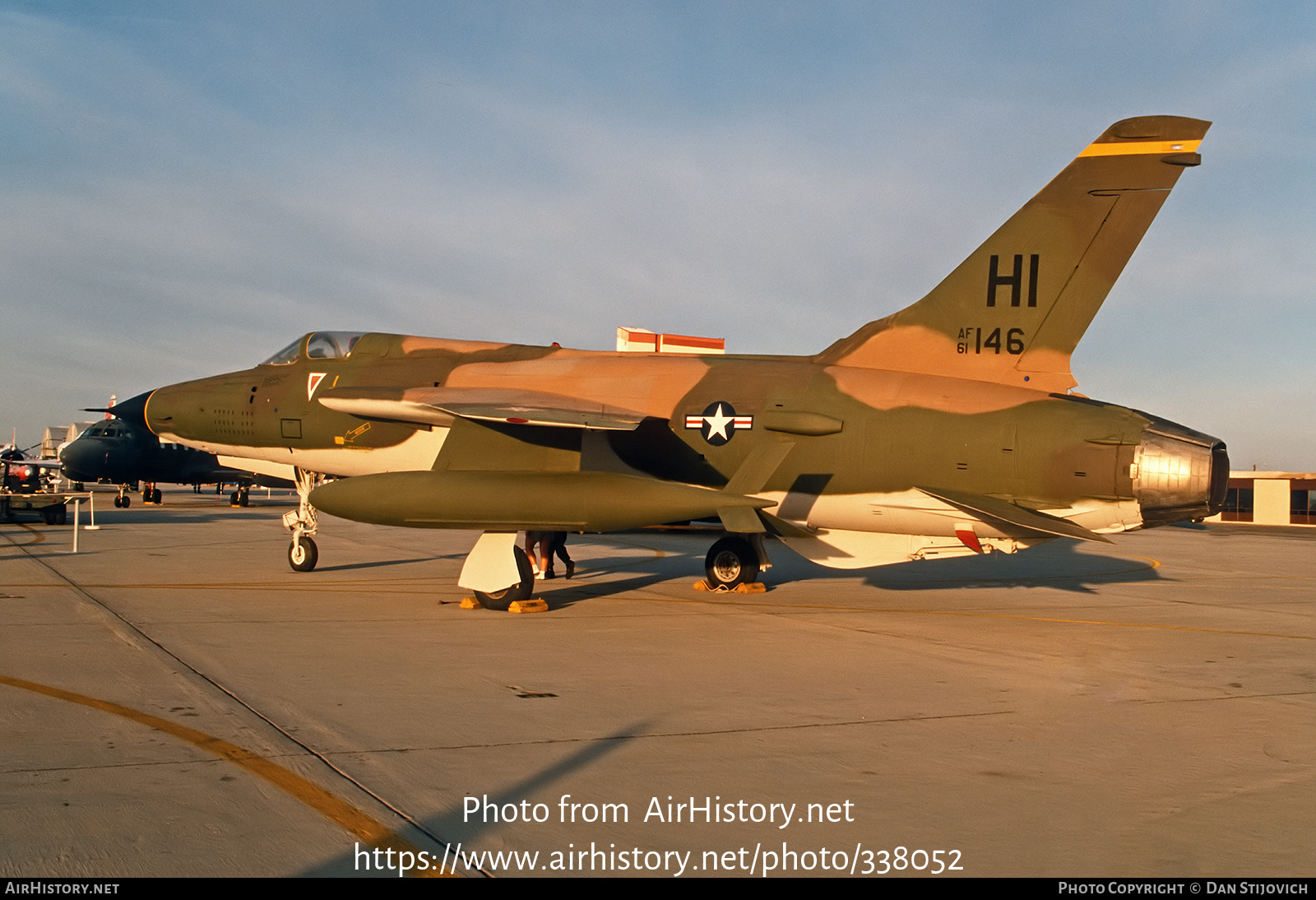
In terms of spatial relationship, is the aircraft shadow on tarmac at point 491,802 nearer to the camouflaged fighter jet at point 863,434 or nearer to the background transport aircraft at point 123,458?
the camouflaged fighter jet at point 863,434

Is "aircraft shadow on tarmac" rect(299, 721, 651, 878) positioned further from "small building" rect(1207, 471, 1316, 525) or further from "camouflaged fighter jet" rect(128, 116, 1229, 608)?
"small building" rect(1207, 471, 1316, 525)

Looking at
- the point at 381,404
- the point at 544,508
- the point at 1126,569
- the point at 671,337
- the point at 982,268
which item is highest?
the point at 671,337

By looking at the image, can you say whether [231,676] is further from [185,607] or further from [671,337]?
[671,337]

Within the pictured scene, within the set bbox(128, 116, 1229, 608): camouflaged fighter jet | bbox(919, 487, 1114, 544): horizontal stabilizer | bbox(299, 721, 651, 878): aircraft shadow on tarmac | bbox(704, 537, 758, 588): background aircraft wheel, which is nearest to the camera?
bbox(299, 721, 651, 878): aircraft shadow on tarmac

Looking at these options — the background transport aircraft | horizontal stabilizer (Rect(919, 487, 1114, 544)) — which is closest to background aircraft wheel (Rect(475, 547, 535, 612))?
horizontal stabilizer (Rect(919, 487, 1114, 544))

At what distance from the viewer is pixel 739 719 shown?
693 cm

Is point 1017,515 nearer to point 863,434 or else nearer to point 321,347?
point 863,434

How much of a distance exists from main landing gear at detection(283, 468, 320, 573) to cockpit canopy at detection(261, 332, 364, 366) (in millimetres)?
1715

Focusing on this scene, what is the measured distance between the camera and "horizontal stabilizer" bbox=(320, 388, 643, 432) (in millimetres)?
11797

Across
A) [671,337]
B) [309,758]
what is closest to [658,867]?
[309,758]

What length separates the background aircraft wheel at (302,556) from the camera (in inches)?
624

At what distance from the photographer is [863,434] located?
41.0ft

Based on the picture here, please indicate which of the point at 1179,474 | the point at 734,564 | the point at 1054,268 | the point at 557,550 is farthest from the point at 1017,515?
the point at 557,550

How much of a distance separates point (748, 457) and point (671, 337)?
2887 centimetres
